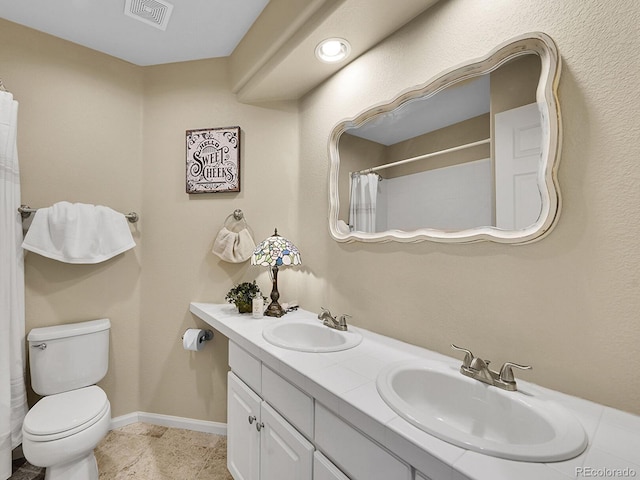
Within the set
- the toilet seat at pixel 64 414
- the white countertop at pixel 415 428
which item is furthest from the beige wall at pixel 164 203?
the white countertop at pixel 415 428

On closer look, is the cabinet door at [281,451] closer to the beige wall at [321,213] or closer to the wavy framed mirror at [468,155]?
the beige wall at [321,213]

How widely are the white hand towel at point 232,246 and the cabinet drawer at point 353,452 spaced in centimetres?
115

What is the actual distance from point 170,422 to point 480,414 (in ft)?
6.73

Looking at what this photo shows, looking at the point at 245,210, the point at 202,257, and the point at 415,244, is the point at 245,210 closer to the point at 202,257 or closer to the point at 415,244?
the point at 202,257

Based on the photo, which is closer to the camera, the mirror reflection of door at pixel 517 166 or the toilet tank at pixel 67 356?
the mirror reflection of door at pixel 517 166

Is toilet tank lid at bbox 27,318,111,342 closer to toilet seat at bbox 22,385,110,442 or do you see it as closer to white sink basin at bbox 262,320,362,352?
toilet seat at bbox 22,385,110,442

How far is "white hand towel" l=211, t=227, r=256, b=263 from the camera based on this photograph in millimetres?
1824

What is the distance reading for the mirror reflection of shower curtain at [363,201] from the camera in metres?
1.44

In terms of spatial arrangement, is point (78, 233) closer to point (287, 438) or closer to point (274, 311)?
point (274, 311)

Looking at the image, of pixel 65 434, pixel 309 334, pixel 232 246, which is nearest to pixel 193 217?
pixel 232 246

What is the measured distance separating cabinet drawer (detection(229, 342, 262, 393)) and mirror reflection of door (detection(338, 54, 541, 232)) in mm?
862

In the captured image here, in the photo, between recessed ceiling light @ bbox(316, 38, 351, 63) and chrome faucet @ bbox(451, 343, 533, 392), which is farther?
recessed ceiling light @ bbox(316, 38, 351, 63)

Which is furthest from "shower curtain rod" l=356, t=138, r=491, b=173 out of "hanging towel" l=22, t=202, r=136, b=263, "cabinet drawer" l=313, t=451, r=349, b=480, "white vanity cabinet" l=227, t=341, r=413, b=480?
"hanging towel" l=22, t=202, r=136, b=263

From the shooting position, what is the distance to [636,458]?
584 millimetres
